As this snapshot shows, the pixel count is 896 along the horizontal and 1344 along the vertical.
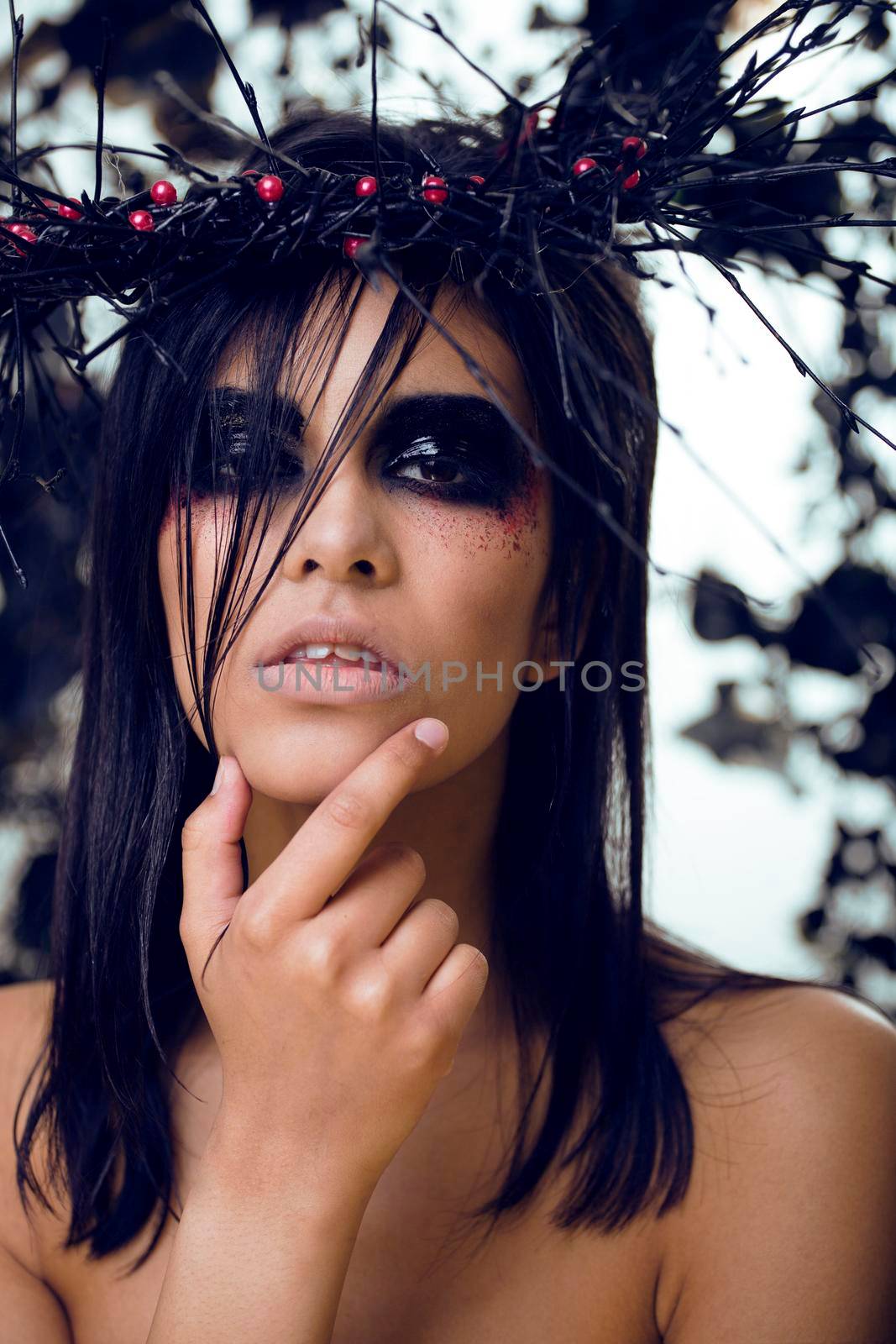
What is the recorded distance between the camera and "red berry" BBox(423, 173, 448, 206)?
92cm

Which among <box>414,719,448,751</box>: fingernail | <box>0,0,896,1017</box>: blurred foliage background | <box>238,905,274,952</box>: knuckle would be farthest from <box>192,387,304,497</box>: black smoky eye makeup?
<box>0,0,896,1017</box>: blurred foliage background

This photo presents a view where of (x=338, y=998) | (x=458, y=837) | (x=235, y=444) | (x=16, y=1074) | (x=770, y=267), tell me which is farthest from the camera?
(x=770, y=267)

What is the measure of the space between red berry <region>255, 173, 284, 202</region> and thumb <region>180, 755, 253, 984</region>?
1.61ft

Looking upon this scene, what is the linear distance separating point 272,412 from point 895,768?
1.06 m

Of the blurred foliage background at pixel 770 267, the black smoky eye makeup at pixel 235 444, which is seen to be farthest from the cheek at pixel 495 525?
the blurred foliage background at pixel 770 267

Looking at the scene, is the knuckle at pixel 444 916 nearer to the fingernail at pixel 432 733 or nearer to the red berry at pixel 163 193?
the fingernail at pixel 432 733

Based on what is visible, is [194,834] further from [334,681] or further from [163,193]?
[163,193]

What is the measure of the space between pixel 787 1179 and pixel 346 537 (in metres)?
0.76

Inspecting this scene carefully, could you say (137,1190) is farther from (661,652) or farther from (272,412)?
(661,652)

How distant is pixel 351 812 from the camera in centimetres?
91

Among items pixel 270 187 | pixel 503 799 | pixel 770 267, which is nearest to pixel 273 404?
pixel 270 187

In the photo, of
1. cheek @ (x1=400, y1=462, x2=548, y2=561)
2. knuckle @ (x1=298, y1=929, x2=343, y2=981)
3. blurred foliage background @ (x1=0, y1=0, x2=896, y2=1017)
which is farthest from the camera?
blurred foliage background @ (x1=0, y1=0, x2=896, y2=1017)

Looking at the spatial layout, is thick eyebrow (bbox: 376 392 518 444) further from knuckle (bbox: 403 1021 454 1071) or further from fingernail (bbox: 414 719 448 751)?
knuckle (bbox: 403 1021 454 1071)

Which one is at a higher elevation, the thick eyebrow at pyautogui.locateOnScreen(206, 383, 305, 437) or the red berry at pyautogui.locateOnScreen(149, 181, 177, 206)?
the red berry at pyautogui.locateOnScreen(149, 181, 177, 206)
